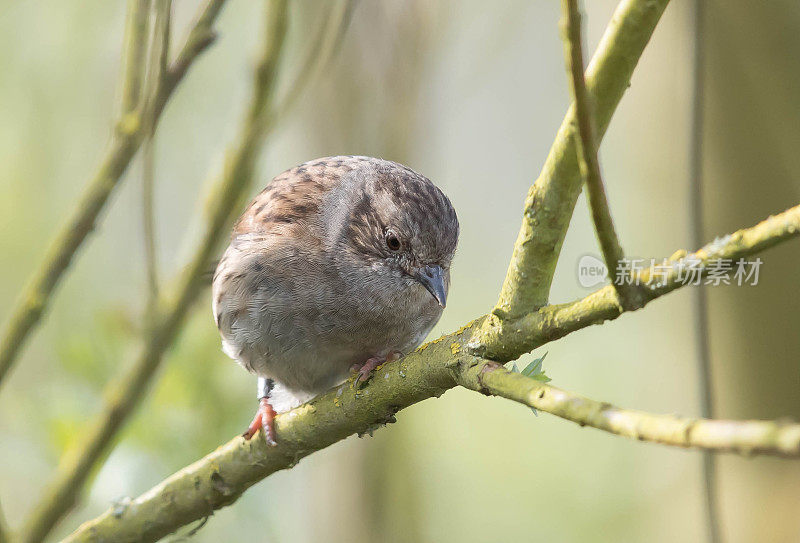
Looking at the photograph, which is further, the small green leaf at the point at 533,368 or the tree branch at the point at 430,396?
the small green leaf at the point at 533,368

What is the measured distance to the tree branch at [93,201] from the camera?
11.8 feet

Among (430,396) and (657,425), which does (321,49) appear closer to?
(430,396)

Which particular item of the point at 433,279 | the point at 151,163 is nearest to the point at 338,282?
the point at 433,279

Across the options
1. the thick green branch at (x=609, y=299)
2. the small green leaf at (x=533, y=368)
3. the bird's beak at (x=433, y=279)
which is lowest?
the small green leaf at (x=533, y=368)

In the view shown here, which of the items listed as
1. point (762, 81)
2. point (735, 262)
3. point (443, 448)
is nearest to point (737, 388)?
point (762, 81)

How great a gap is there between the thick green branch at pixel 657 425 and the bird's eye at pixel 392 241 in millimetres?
2083

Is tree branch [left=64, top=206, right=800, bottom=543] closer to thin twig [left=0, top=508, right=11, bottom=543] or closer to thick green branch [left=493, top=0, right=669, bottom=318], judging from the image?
thick green branch [left=493, top=0, right=669, bottom=318]

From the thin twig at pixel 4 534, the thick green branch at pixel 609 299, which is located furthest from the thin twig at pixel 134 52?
the thick green branch at pixel 609 299

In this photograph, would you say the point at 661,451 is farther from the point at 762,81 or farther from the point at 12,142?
the point at 12,142

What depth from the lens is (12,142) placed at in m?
8.40

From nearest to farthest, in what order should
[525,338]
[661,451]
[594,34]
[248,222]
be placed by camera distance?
[525,338] → [248,222] → [594,34] → [661,451]

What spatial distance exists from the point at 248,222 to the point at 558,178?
2799mm

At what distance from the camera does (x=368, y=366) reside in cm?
369

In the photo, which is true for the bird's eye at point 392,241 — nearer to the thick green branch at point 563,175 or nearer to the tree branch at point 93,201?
the tree branch at point 93,201
